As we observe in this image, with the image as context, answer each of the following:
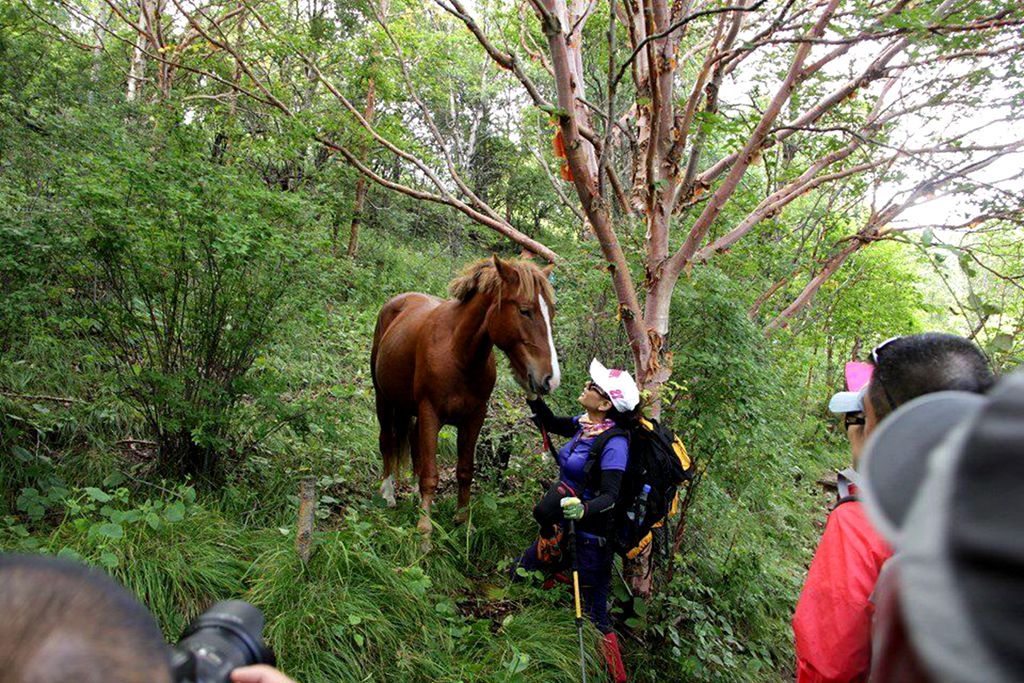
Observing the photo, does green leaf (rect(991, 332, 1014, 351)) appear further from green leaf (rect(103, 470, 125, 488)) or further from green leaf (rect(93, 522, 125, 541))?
green leaf (rect(103, 470, 125, 488))

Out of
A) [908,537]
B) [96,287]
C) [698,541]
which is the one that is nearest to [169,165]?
[96,287]

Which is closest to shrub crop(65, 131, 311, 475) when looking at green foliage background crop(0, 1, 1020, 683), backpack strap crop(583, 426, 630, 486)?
green foliage background crop(0, 1, 1020, 683)

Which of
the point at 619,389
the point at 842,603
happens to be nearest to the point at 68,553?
the point at 619,389

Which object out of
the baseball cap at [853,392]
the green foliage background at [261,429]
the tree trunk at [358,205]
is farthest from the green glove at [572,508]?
the tree trunk at [358,205]

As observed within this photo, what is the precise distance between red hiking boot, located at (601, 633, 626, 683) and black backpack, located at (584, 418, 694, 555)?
62cm

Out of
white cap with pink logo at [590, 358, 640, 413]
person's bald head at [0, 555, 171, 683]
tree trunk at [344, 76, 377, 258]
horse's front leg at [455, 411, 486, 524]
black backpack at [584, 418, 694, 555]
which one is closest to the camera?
person's bald head at [0, 555, 171, 683]

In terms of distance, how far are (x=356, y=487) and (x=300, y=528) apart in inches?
84.4

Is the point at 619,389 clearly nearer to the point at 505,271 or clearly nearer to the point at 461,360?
the point at 505,271

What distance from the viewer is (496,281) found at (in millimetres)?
4457

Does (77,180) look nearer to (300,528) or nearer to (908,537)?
(300,528)

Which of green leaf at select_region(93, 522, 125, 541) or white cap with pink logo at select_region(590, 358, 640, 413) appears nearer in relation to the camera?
green leaf at select_region(93, 522, 125, 541)

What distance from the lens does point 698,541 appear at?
5.21 metres

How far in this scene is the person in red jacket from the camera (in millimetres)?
1556

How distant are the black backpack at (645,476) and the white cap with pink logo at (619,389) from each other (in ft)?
0.45
